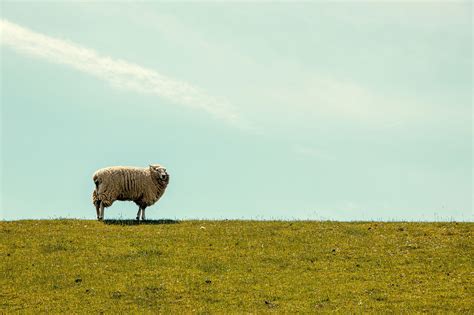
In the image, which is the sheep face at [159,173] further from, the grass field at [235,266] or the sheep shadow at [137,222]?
the grass field at [235,266]

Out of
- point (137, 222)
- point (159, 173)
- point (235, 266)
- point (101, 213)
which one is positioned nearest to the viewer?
point (235, 266)

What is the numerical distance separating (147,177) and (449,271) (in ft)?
56.6

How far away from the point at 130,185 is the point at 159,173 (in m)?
1.88

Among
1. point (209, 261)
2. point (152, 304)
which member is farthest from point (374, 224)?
point (152, 304)

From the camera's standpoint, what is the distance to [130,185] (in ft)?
131

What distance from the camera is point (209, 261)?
3123 cm

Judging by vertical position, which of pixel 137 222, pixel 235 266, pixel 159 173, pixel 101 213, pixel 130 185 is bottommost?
pixel 235 266

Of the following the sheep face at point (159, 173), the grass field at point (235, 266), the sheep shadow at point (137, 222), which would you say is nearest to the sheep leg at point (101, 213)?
the sheep shadow at point (137, 222)

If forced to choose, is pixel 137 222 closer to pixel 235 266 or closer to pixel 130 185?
pixel 130 185

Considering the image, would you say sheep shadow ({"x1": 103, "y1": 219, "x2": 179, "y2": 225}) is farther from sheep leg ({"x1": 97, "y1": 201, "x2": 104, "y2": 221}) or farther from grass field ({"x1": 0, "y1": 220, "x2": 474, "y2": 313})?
sheep leg ({"x1": 97, "y1": 201, "x2": 104, "y2": 221})

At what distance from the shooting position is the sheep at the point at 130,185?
1563 inches

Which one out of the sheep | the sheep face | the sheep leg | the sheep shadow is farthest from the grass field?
the sheep face

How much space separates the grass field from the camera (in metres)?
27.0

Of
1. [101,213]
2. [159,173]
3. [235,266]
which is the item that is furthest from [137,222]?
[235,266]
